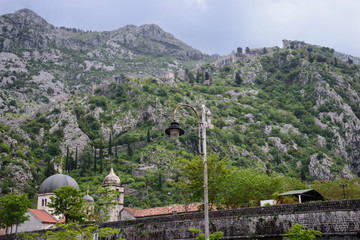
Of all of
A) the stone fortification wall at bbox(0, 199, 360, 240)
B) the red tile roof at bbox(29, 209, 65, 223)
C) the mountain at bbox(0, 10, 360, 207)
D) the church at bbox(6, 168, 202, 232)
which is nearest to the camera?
the stone fortification wall at bbox(0, 199, 360, 240)

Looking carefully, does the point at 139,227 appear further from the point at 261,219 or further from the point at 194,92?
the point at 194,92

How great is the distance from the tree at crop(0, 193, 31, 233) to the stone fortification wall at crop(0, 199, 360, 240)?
21432 millimetres

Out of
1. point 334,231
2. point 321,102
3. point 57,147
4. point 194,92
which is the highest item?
point 194,92

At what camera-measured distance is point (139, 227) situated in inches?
1518

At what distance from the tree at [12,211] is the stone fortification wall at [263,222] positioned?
21432mm

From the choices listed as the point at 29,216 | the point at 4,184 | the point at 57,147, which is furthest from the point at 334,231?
the point at 57,147

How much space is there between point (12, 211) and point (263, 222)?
1478 inches

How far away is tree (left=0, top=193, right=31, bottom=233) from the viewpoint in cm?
→ 5341

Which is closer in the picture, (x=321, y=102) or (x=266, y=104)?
(x=321, y=102)

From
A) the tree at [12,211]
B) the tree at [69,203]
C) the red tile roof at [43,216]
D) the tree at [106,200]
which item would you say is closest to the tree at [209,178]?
the tree at [106,200]

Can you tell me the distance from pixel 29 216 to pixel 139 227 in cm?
2434

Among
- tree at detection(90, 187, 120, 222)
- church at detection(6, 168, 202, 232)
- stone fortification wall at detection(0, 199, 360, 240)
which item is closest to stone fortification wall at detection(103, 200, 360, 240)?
stone fortification wall at detection(0, 199, 360, 240)

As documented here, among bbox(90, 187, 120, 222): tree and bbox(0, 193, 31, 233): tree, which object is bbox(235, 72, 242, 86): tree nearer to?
bbox(0, 193, 31, 233): tree

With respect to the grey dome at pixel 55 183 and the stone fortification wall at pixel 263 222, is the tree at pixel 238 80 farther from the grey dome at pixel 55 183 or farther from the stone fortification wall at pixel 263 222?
the stone fortification wall at pixel 263 222
